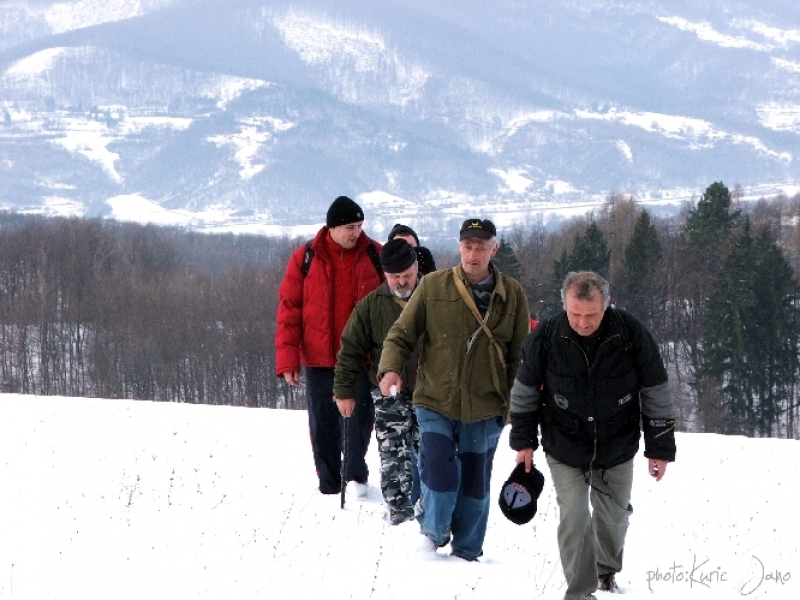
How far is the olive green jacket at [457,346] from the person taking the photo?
7.27m

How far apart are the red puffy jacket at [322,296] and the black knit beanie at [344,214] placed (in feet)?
0.71

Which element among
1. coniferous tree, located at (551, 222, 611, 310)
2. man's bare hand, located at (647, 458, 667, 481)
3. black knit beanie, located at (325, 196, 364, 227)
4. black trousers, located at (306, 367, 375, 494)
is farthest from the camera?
coniferous tree, located at (551, 222, 611, 310)

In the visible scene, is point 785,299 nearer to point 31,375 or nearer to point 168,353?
point 168,353

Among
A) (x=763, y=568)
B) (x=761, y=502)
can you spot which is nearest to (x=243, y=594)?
(x=763, y=568)

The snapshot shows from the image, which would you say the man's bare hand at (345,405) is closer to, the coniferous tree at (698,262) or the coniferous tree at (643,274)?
the coniferous tree at (698,262)

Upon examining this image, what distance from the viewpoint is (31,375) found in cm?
9375

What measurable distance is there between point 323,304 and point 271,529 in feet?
6.10

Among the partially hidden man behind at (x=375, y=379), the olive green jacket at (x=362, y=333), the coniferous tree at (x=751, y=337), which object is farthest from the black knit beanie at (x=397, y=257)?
the coniferous tree at (x=751, y=337)

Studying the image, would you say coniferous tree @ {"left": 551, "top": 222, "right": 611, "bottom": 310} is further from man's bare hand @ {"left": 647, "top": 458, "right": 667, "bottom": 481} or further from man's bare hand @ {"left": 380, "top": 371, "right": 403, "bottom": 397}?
man's bare hand @ {"left": 647, "top": 458, "right": 667, "bottom": 481}

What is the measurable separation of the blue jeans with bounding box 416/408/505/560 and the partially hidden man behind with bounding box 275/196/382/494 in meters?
1.82

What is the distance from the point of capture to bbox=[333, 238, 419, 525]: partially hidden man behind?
834cm

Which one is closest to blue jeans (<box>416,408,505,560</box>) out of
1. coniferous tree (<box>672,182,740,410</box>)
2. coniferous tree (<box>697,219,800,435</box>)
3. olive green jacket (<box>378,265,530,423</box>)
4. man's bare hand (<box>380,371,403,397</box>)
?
olive green jacket (<box>378,265,530,423</box>)

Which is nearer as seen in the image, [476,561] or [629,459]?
[629,459]

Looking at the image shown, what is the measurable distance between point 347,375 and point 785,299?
66.5 m
